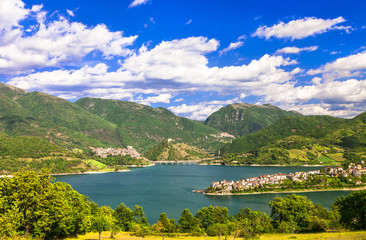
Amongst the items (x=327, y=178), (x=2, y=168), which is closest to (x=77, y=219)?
(x=327, y=178)

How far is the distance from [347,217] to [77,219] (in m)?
51.2

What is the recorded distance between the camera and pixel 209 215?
62.4m

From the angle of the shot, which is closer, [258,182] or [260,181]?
[258,182]

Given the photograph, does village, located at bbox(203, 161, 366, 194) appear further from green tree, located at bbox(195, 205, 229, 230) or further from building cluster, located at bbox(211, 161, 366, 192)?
green tree, located at bbox(195, 205, 229, 230)

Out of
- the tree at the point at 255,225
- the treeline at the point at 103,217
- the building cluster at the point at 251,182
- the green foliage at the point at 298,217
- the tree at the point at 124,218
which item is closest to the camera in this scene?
the treeline at the point at 103,217

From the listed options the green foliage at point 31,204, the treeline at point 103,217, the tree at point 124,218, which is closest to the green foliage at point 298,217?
the treeline at point 103,217

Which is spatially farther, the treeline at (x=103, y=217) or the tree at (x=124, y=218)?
the tree at (x=124, y=218)

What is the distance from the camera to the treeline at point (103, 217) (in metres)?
33.3

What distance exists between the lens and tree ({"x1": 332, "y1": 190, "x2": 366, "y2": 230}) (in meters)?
47.8

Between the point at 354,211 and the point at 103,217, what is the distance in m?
48.3

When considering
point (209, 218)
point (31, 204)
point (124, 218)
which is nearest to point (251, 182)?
point (209, 218)

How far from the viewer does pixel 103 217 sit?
4334 cm

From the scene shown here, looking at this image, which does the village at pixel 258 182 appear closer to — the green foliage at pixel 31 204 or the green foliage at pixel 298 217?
the green foliage at pixel 298 217

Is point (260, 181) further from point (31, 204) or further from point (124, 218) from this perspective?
point (31, 204)
